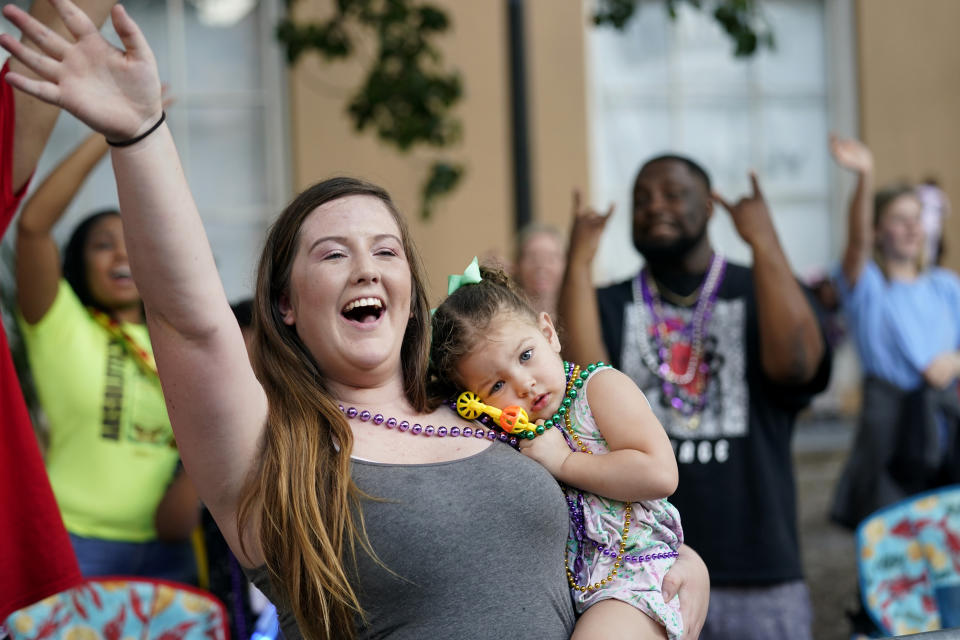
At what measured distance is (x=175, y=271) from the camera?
1456mm

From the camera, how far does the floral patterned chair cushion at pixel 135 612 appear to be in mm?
2283

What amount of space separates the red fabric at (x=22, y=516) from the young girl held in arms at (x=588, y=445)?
762mm

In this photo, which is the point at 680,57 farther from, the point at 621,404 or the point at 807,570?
the point at 621,404

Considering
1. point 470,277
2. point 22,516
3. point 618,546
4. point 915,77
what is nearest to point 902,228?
point 915,77

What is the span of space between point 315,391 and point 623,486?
551 millimetres

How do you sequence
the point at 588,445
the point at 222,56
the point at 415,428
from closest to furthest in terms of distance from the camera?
the point at 415,428
the point at 588,445
the point at 222,56

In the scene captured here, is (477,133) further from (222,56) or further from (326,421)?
(326,421)

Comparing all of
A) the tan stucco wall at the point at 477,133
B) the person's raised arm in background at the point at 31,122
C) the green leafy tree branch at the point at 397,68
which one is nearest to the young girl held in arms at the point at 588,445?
the person's raised arm in background at the point at 31,122

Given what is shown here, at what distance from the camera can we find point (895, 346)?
4.67 m

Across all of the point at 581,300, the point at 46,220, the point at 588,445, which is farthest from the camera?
the point at 581,300

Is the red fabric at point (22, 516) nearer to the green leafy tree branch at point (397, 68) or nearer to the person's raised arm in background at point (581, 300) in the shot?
the person's raised arm in background at point (581, 300)

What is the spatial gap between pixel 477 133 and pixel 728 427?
4.14 m

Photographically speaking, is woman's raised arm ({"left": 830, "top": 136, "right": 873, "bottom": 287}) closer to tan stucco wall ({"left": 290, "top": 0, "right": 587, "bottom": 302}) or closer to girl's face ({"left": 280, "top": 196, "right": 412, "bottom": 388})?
tan stucco wall ({"left": 290, "top": 0, "right": 587, "bottom": 302})

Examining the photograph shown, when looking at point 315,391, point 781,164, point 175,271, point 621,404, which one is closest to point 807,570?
point 781,164
